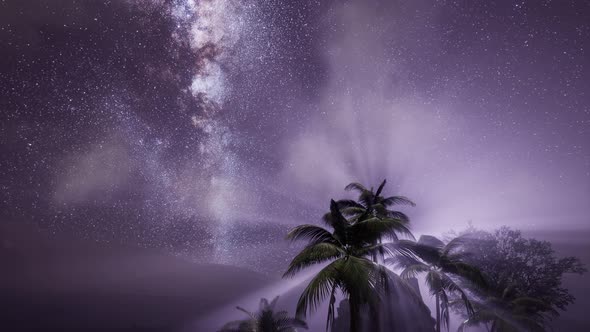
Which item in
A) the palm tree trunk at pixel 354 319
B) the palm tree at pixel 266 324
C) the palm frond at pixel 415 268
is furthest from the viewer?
the palm tree at pixel 266 324

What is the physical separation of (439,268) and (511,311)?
24.2 ft

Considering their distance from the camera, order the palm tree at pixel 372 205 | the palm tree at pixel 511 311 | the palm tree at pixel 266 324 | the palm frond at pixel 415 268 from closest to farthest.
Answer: the palm tree at pixel 372 205 → the palm frond at pixel 415 268 → the palm tree at pixel 511 311 → the palm tree at pixel 266 324

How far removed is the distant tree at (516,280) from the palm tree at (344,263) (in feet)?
53.9

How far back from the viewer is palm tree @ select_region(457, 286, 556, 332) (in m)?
20.6

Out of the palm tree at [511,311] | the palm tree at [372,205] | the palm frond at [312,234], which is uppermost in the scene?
the palm tree at [372,205]

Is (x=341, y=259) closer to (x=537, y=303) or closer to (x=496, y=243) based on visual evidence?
(x=537, y=303)

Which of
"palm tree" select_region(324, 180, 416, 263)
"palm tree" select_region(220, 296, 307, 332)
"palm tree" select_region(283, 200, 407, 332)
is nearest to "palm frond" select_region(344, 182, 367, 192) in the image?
"palm tree" select_region(324, 180, 416, 263)

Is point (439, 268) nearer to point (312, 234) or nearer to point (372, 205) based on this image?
point (372, 205)

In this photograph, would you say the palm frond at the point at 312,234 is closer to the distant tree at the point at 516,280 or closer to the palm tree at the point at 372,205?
Result: the palm tree at the point at 372,205

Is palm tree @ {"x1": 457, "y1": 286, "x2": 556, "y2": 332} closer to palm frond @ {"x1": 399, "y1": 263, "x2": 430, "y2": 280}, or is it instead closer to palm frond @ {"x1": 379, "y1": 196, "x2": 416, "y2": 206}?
palm frond @ {"x1": 399, "y1": 263, "x2": 430, "y2": 280}

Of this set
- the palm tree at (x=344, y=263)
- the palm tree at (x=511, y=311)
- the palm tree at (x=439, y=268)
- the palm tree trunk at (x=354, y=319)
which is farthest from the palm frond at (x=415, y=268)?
the palm tree trunk at (x=354, y=319)

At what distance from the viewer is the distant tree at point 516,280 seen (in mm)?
21319

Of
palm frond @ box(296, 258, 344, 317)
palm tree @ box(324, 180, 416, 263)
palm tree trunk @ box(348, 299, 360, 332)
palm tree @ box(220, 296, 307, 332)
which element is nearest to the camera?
palm frond @ box(296, 258, 344, 317)

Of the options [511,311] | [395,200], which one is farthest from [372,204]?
[511,311]
